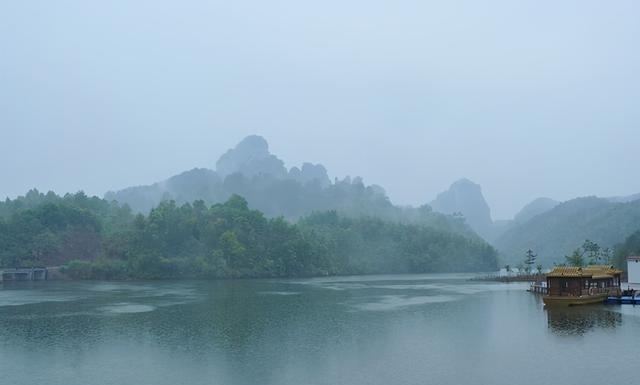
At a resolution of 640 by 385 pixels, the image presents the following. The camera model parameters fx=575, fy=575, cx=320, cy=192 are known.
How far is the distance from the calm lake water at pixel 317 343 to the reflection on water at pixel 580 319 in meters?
0.07

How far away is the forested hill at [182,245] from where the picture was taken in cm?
9725

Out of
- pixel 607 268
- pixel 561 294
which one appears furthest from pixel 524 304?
pixel 607 268

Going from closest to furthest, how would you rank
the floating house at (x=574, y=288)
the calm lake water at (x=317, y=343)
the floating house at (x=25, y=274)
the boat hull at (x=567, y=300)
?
the calm lake water at (x=317, y=343) < the boat hull at (x=567, y=300) < the floating house at (x=574, y=288) < the floating house at (x=25, y=274)

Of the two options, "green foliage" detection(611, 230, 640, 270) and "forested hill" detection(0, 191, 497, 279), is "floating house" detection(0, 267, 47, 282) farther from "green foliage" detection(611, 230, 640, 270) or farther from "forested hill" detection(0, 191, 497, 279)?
"green foliage" detection(611, 230, 640, 270)

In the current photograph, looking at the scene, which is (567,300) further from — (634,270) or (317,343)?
(317,343)

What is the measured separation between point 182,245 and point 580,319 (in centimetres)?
7883

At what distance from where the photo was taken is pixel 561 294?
1953 inches

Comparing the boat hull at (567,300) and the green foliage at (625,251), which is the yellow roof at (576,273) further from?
the green foliage at (625,251)

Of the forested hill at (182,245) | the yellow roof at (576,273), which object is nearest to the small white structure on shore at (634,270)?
the yellow roof at (576,273)

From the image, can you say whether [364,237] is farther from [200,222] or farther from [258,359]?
[258,359]

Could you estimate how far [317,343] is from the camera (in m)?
31.7

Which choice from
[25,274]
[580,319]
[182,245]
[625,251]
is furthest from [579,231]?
[25,274]

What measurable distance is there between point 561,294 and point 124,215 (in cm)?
9835

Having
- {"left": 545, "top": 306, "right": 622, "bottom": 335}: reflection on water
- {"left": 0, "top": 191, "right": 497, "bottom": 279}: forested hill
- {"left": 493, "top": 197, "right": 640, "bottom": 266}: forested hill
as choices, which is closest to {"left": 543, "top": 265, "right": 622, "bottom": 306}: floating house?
{"left": 545, "top": 306, "right": 622, "bottom": 335}: reflection on water
